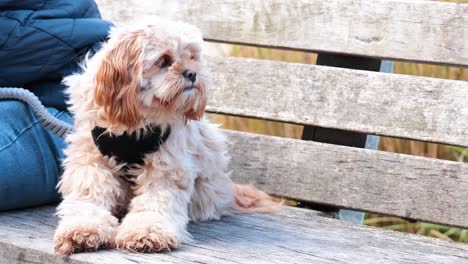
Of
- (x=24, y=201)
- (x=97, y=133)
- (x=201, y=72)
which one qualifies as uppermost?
(x=201, y=72)

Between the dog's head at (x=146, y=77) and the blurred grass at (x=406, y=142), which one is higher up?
the dog's head at (x=146, y=77)

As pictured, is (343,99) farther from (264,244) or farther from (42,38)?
(42,38)

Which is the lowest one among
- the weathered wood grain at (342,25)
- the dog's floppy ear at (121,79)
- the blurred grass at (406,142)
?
the blurred grass at (406,142)

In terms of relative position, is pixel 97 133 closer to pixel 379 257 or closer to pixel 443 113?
pixel 379 257

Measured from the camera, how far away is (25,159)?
9.86 feet

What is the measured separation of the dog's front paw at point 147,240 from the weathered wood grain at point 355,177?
3.24 feet

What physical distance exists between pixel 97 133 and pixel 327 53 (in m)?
1.10

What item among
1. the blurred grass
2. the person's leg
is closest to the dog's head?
the person's leg

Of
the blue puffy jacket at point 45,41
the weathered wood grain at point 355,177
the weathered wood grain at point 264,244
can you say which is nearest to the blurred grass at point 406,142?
the weathered wood grain at point 355,177

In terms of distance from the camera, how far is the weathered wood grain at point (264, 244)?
2490mm

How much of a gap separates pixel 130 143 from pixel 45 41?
0.59 metres

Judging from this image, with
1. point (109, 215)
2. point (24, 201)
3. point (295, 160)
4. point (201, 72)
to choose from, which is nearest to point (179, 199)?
point (109, 215)

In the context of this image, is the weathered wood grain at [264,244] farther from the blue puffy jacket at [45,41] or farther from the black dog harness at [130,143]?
the blue puffy jacket at [45,41]

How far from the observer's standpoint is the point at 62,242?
8.11ft
